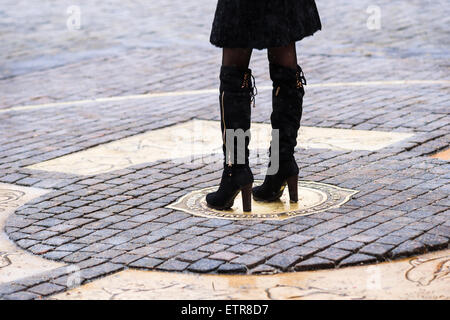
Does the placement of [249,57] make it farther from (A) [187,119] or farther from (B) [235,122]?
(A) [187,119]

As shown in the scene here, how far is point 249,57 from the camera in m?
5.60

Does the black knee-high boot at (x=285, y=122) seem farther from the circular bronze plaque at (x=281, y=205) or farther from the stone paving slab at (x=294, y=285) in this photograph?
the stone paving slab at (x=294, y=285)

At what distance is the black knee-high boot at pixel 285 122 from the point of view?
5.68 meters

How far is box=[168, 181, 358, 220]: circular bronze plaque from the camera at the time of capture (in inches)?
223

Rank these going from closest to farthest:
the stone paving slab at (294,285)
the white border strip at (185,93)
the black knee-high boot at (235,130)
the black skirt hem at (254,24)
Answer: the stone paving slab at (294,285) → the black skirt hem at (254,24) → the black knee-high boot at (235,130) → the white border strip at (185,93)

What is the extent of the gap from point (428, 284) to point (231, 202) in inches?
64.1

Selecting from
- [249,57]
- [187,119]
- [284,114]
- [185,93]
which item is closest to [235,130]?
[284,114]

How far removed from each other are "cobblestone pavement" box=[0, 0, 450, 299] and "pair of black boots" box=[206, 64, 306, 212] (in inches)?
10.1

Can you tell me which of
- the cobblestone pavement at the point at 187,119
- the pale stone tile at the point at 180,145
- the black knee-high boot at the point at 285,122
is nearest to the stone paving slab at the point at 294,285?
the cobblestone pavement at the point at 187,119

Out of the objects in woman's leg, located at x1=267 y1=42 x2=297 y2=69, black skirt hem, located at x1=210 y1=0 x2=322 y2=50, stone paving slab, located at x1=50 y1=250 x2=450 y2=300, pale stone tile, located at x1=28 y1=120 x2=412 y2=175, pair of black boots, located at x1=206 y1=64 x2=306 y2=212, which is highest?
black skirt hem, located at x1=210 y1=0 x2=322 y2=50

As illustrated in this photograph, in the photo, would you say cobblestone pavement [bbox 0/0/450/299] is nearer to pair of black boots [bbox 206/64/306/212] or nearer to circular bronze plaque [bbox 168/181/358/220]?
circular bronze plaque [bbox 168/181/358/220]

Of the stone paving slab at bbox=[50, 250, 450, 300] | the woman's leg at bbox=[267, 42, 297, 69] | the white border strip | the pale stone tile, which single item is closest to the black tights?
the woman's leg at bbox=[267, 42, 297, 69]

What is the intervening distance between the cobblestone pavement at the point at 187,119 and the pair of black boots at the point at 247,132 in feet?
0.84
